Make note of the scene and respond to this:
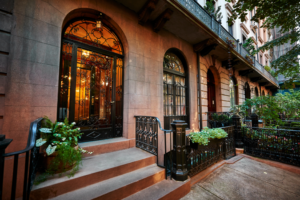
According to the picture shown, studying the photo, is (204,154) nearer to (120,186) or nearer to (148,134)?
(148,134)

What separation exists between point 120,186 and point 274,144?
6020 millimetres

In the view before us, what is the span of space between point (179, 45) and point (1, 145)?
7.54 m

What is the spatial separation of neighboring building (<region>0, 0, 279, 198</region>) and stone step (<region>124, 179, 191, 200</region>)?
74.1 inches

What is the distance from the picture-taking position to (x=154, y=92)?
567cm

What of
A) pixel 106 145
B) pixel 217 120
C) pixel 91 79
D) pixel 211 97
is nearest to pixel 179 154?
pixel 106 145

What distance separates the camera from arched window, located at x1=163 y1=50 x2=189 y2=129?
6680 millimetres

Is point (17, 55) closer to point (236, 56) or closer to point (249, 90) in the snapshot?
point (236, 56)

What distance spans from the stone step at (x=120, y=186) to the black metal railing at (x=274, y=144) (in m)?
4.65

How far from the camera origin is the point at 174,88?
7020 millimetres

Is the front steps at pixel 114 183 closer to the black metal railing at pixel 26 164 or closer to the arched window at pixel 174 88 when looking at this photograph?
the black metal railing at pixel 26 164

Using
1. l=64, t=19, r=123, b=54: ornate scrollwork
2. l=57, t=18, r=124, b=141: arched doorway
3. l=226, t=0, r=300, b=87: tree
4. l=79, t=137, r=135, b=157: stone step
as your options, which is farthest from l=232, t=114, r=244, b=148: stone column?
l=64, t=19, r=123, b=54: ornate scrollwork

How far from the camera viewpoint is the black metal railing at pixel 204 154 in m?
3.63

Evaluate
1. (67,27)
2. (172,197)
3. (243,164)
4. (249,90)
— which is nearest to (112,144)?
(172,197)

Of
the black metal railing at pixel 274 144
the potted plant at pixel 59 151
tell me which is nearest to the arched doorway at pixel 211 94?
the black metal railing at pixel 274 144
